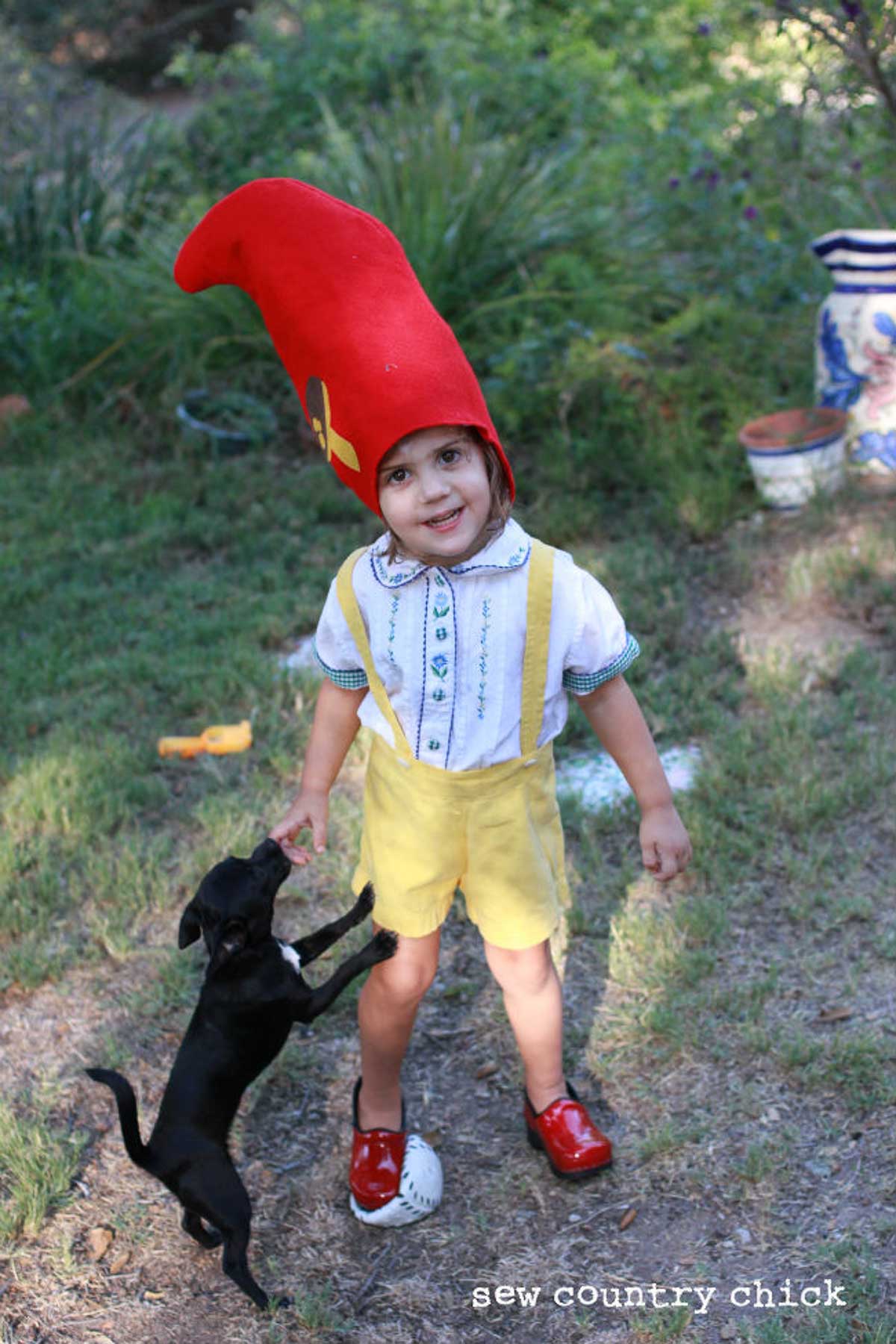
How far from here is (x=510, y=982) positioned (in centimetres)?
228

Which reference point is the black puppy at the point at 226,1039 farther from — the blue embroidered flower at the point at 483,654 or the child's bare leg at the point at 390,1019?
the blue embroidered flower at the point at 483,654

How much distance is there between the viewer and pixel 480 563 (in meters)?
1.99

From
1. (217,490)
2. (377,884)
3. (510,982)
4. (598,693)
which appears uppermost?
(598,693)

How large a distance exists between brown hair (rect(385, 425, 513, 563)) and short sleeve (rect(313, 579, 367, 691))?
0.51 ft

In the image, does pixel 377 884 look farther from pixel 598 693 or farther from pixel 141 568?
pixel 141 568

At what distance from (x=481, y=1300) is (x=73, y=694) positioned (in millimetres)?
2527

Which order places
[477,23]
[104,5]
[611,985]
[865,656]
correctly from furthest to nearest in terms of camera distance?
1. [104,5]
2. [477,23]
3. [865,656]
4. [611,985]

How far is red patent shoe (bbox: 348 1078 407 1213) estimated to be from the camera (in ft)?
7.64

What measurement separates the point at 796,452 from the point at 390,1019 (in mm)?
3002

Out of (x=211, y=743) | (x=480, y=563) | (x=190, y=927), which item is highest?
(x=480, y=563)

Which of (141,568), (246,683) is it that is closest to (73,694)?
(246,683)

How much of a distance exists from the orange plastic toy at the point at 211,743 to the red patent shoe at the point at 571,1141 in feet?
5.47

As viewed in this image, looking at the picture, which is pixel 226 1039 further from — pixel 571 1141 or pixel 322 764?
pixel 571 1141

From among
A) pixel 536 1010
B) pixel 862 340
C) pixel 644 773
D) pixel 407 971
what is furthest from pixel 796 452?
pixel 407 971
